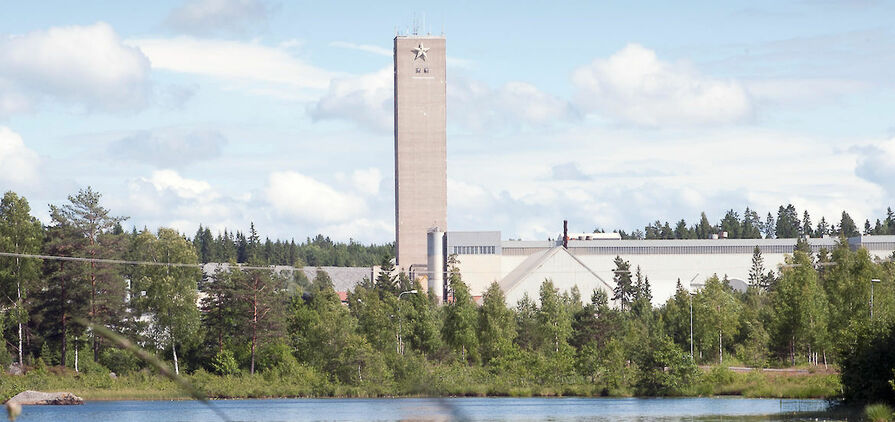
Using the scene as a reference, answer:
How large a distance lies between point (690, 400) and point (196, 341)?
123 ft

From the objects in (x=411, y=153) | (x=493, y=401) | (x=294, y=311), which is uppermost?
(x=411, y=153)

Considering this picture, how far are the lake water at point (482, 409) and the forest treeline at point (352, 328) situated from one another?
535 centimetres

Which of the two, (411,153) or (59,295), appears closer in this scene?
(59,295)

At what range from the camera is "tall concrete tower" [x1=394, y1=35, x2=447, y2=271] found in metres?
165

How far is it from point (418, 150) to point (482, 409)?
105 meters

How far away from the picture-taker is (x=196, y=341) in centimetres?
8525

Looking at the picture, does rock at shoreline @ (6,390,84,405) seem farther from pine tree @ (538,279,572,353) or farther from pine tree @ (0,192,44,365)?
pine tree @ (538,279,572,353)

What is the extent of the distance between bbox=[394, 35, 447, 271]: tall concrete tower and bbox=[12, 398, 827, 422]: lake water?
Answer: 87.8 m

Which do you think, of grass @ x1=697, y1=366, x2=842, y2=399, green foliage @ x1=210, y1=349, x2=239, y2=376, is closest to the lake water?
grass @ x1=697, y1=366, x2=842, y2=399

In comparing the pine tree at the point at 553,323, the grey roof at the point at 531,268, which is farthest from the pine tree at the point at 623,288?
the pine tree at the point at 553,323

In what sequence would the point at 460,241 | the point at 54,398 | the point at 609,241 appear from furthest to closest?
the point at 609,241, the point at 460,241, the point at 54,398

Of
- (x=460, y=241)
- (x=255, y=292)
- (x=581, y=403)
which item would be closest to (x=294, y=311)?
(x=255, y=292)

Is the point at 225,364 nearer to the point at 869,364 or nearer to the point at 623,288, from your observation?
the point at 869,364

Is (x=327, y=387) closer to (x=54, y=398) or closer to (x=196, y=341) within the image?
(x=196, y=341)
